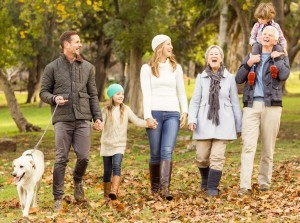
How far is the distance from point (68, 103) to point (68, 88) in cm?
20

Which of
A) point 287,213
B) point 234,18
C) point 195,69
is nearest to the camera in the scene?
point 287,213

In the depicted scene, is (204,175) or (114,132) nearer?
(114,132)

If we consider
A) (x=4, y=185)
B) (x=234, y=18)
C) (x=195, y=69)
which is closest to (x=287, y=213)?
(x=4, y=185)

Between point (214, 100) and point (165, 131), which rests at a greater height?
point (214, 100)

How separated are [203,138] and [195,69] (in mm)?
68508

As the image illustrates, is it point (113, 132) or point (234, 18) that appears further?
point (234, 18)

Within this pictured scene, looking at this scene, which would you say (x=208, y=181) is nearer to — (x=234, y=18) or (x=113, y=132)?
(x=113, y=132)

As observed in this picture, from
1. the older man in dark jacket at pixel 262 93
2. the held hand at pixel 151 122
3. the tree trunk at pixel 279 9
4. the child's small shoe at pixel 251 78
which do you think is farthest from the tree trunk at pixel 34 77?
the child's small shoe at pixel 251 78

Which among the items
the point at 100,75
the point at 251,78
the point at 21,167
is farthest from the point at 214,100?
the point at 100,75

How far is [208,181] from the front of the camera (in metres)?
11.2

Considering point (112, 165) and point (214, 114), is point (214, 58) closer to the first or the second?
point (214, 114)

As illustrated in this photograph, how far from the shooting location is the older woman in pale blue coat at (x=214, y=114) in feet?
36.7

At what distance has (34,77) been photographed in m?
57.3

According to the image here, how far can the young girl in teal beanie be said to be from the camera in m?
11.4
